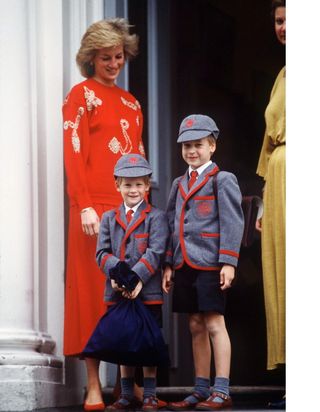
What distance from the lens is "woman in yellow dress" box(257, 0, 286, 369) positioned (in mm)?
8250

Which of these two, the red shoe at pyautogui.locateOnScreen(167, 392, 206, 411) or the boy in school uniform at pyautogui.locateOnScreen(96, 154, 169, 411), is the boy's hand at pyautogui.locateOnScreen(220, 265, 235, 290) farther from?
the red shoe at pyautogui.locateOnScreen(167, 392, 206, 411)

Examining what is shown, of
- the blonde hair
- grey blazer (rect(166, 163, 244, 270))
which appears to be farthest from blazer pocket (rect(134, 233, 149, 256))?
the blonde hair

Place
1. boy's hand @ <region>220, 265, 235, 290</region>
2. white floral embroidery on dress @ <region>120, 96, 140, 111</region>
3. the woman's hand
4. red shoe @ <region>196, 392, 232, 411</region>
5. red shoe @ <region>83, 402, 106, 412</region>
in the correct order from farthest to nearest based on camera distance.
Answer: white floral embroidery on dress @ <region>120, 96, 140, 111</region> < the woman's hand < red shoe @ <region>83, 402, 106, 412</region> < boy's hand @ <region>220, 265, 235, 290</region> < red shoe @ <region>196, 392, 232, 411</region>

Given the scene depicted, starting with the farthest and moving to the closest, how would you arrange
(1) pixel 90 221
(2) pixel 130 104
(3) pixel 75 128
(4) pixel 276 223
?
1. (2) pixel 130 104
2. (3) pixel 75 128
3. (1) pixel 90 221
4. (4) pixel 276 223

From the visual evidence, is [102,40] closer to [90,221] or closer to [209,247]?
[90,221]

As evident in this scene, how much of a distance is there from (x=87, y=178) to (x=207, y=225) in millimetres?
880

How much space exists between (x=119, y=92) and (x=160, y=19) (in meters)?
1.87

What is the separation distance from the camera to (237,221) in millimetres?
8055

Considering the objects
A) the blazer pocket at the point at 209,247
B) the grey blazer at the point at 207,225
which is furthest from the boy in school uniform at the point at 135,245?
the blazer pocket at the point at 209,247

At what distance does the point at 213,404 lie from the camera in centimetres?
790

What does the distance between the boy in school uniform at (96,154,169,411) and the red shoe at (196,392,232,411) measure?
25 centimetres

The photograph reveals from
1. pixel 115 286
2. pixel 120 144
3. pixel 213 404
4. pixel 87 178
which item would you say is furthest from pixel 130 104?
pixel 213 404

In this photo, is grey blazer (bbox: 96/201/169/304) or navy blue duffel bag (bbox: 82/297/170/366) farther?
grey blazer (bbox: 96/201/169/304)
